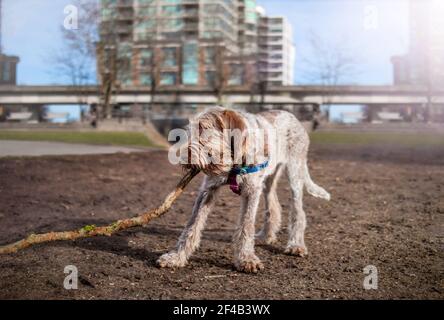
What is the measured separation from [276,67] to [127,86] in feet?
69.3

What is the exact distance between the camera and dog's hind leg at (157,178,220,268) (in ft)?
16.8

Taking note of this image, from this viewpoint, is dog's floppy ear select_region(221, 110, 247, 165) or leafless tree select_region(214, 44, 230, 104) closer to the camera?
dog's floppy ear select_region(221, 110, 247, 165)

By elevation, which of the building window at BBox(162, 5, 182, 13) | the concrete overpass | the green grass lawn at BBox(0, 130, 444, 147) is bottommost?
the green grass lawn at BBox(0, 130, 444, 147)

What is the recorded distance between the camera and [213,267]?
201 inches

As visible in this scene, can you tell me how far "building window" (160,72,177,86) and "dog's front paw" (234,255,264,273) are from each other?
160ft

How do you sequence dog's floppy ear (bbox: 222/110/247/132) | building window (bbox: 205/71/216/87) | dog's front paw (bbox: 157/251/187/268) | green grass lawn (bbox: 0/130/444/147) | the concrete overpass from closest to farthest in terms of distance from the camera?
dog's floppy ear (bbox: 222/110/247/132) → dog's front paw (bbox: 157/251/187/268) → green grass lawn (bbox: 0/130/444/147) → the concrete overpass → building window (bbox: 205/71/216/87)

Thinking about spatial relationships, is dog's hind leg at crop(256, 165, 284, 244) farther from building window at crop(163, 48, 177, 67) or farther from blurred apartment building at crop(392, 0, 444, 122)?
building window at crop(163, 48, 177, 67)

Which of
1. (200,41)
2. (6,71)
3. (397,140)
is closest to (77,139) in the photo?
(6,71)

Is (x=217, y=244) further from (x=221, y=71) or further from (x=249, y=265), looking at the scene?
(x=221, y=71)

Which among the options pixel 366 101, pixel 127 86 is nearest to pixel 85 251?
pixel 366 101

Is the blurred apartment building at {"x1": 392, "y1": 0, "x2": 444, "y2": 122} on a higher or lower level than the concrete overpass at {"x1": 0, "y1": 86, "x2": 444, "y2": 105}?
lower

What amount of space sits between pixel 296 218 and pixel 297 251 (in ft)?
1.82

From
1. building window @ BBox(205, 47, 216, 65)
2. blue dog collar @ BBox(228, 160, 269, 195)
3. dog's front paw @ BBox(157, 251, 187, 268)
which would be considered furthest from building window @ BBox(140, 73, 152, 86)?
dog's front paw @ BBox(157, 251, 187, 268)

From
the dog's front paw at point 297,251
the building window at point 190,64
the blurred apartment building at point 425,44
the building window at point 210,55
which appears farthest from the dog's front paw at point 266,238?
the building window at point 210,55
